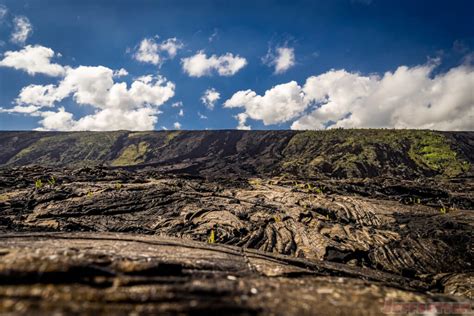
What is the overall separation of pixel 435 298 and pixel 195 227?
1910cm

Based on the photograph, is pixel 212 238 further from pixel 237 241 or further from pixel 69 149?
pixel 69 149

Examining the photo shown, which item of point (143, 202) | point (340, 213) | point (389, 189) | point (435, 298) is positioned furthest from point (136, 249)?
point (389, 189)

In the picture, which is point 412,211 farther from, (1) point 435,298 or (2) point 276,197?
(1) point 435,298

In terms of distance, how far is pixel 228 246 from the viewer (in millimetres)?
17000

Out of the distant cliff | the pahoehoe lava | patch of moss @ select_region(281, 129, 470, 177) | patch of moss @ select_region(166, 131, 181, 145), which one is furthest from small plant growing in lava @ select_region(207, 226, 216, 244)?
patch of moss @ select_region(166, 131, 181, 145)

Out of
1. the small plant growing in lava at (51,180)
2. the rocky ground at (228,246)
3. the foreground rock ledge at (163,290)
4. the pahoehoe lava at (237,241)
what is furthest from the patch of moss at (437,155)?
the small plant growing in lava at (51,180)

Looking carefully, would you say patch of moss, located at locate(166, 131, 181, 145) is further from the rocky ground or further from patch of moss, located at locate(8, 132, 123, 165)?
the rocky ground

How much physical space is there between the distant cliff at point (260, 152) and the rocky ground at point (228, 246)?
2450 centimetres

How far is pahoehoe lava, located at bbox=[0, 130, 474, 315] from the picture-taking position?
23.2ft

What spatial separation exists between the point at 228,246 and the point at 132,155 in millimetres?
106512

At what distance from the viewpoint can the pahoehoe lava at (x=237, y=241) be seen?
707 cm

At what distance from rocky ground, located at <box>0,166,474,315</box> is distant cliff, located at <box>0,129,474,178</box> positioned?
24497 millimetres

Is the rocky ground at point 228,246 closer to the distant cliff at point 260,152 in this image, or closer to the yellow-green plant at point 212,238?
the yellow-green plant at point 212,238

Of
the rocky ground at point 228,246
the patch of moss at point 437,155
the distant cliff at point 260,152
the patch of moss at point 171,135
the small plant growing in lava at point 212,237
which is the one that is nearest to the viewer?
the rocky ground at point 228,246
